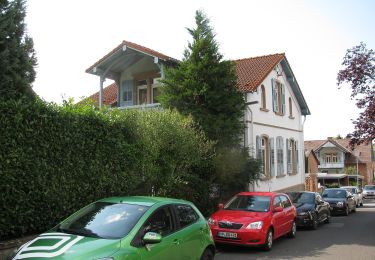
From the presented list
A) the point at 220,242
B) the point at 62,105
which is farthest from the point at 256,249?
the point at 62,105

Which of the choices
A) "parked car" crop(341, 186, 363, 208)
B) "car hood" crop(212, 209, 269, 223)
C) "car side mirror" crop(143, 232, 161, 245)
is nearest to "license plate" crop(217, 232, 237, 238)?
"car hood" crop(212, 209, 269, 223)

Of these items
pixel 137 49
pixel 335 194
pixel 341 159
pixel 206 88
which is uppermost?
pixel 137 49

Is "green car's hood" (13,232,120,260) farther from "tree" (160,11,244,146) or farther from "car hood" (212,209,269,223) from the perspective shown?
"tree" (160,11,244,146)

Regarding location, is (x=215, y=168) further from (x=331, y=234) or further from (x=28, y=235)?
(x=28, y=235)

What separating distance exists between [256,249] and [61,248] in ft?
23.8

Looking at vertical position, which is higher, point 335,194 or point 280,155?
point 280,155

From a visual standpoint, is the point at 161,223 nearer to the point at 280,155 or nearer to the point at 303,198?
the point at 303,198

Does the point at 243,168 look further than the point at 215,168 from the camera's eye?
Yes

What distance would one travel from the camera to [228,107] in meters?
18.4

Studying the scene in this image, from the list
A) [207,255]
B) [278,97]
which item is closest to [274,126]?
[278,97]

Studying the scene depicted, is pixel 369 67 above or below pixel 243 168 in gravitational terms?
above

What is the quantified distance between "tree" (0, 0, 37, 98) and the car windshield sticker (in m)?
4.19

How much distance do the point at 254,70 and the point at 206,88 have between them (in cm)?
817

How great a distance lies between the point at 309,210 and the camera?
51.8 feet
